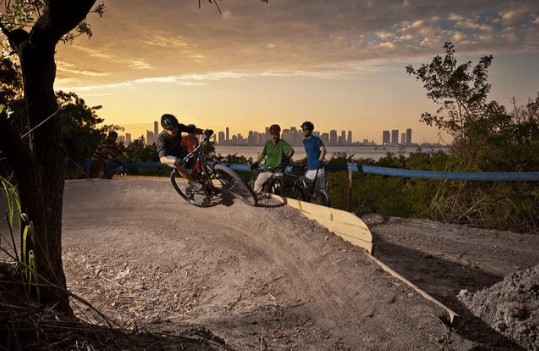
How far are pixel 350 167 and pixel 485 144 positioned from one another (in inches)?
118

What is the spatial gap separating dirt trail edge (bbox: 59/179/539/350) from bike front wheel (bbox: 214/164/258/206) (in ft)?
0.58

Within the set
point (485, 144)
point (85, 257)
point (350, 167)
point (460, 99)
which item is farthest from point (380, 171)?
point (85, 257)

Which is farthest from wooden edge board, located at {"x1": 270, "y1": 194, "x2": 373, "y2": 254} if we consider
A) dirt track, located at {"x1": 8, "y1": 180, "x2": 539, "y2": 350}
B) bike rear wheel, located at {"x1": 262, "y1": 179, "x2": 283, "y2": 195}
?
bike rear wheel, located at {"x1": 262, "y1": 179, "x2": 283, "y2": 195}

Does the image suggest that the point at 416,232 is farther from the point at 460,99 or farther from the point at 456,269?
the point at 460,99

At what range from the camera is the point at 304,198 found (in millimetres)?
9219

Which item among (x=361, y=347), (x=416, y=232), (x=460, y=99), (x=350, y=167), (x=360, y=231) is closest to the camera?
(x=361, y=347)

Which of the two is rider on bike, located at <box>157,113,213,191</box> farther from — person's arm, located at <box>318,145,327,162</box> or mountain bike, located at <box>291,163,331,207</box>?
person's arm, located at <box>318,145,327,162</box>

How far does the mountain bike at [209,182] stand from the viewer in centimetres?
860

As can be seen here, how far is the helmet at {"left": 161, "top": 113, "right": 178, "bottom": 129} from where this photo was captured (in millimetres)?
8859

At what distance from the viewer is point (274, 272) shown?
6996 millimetres

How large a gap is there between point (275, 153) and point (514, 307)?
17.2 ft

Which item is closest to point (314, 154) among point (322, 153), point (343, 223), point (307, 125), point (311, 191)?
point (322, 153)

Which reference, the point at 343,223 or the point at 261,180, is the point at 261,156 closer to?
the point at 261,180

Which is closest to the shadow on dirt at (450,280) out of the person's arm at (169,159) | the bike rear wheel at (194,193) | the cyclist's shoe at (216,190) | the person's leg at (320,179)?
the person's leg at (320,179)
